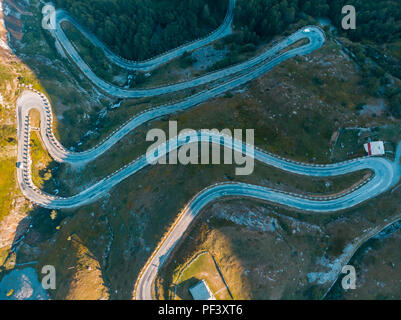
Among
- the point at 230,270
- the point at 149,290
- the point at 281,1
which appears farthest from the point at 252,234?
the point at 281,1

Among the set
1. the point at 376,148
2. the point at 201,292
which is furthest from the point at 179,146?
the point at 376,148

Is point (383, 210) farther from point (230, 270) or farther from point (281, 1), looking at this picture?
point (281, 1)

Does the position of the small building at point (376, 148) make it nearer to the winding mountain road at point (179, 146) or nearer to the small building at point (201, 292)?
the winding mountain road at point (179, 146)

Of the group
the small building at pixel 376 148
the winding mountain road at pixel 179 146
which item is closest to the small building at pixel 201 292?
the winding mountain road at pixel 179 146

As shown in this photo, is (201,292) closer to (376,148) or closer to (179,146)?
(179,146)

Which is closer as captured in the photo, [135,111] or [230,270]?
[230,270]

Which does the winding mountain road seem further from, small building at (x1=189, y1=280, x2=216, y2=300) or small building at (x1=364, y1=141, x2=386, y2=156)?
small building at (x1=189, y1=280, x2=216, y2=300)
